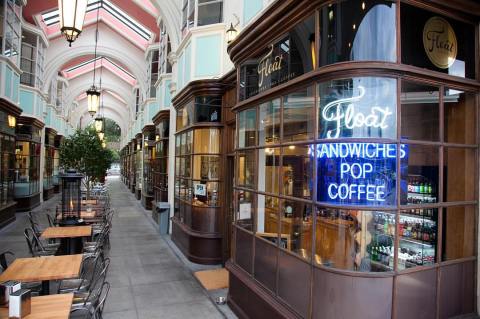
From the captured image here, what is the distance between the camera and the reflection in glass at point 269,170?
16.0 feet

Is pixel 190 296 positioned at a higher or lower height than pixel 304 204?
lower

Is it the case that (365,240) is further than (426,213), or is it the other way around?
(426,213)

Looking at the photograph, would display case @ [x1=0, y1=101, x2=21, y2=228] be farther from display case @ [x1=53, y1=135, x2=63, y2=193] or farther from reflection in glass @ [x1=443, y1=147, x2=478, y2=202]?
reflection in glass @ [x1=443, y1=147, x2=478, y2=202]

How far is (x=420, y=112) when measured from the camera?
3898 mm

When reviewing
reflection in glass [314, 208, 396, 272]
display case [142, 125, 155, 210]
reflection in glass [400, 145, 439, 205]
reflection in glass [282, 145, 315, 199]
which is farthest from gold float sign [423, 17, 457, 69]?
display case [142, 125, 155, 210]

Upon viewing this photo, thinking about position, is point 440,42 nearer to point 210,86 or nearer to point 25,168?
point 210,86

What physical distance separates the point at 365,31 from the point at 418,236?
228 cm

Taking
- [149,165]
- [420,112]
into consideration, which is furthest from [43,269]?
[149,165]

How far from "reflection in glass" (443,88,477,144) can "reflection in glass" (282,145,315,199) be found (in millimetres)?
1621

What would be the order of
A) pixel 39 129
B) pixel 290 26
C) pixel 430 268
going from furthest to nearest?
pixel 39 129 < pixel 290 26 < pixel 430 268

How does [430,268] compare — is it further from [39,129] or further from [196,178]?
[39,129]

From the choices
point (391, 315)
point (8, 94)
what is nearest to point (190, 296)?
point (391, 315)

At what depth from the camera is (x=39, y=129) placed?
1858 centimetres

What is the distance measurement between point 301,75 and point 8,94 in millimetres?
11926
